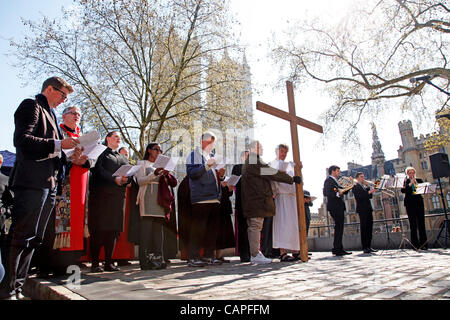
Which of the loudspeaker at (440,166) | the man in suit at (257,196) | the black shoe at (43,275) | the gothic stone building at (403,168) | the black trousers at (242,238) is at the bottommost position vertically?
the black shoe at (43,275)

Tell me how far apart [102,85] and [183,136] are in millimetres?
4660

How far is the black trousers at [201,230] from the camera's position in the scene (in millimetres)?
5223

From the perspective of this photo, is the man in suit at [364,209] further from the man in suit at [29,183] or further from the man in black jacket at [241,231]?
the man in suit at [29,183]

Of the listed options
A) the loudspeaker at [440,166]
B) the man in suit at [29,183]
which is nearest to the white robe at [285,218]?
the man in suit at [29,183]

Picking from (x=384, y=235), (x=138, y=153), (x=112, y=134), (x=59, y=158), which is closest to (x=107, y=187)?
(x=112, y=134)

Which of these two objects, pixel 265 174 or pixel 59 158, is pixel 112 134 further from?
pixel 265 174

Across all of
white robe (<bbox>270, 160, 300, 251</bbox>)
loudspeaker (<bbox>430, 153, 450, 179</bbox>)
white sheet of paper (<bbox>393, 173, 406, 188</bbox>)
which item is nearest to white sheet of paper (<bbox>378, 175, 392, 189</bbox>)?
white sheet of paper (<bbox>393, 173, 406, 188</bbox>)

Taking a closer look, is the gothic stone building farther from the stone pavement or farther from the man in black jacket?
the stone pavement

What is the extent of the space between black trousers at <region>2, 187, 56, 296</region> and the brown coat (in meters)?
3.55

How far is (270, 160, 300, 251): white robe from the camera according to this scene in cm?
605

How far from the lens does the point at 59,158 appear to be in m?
3.21

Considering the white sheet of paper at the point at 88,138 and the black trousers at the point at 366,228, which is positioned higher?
the white sheet of paper at the point at 88,138

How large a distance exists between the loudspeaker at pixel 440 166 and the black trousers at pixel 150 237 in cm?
827

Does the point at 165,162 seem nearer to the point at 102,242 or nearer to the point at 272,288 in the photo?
the point at 102,242
